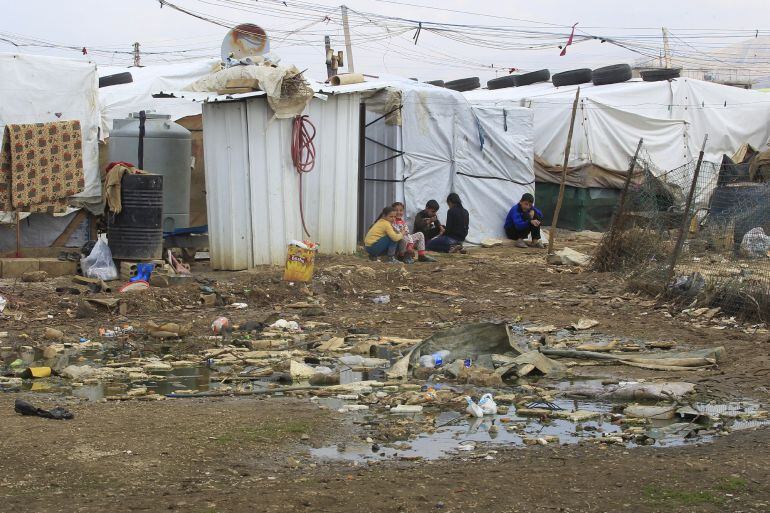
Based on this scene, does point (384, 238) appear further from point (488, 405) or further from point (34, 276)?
point (488, 405)

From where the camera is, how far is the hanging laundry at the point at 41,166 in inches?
510

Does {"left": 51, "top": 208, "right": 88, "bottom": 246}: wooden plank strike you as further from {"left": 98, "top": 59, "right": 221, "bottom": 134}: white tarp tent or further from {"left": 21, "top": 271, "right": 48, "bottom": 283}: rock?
{"left": 21, "top": 271, "right": 48, "bottom": 283}: rock

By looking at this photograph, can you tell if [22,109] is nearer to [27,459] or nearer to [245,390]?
[245,390]

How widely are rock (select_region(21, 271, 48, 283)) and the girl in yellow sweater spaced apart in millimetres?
4551

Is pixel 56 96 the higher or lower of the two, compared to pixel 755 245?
higher

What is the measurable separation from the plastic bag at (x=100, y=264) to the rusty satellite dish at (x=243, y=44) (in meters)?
3.57

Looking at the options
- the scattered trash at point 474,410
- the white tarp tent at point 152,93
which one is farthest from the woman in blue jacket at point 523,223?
the scattered trash at point 474,410

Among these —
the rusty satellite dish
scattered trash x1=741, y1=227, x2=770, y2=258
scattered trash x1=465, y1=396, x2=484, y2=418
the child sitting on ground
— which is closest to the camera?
scattered trash x1=465, y1=396, x2=484, y2=418

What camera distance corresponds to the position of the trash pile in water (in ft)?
20.3

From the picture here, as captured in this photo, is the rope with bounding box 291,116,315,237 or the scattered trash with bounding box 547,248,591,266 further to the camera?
the scattered trash with bounding box 547,248,591,266

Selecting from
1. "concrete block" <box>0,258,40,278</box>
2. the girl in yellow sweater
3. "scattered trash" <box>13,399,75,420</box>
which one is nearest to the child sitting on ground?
the girl in yellow sweater

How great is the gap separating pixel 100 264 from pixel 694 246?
22.8 ft

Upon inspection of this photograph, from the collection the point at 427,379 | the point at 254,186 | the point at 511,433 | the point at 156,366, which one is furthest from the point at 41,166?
the point at 511,433

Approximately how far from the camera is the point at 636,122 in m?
21.2
